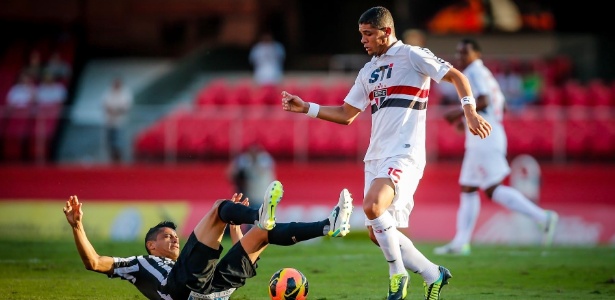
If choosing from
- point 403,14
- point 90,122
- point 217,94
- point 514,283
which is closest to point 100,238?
point 90,122

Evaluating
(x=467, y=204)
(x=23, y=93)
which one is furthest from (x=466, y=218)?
(x=23, y=93)

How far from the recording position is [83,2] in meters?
31.8

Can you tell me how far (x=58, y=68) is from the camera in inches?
1121

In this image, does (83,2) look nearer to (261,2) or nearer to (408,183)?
(261,2)

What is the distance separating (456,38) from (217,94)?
7438 millimetres

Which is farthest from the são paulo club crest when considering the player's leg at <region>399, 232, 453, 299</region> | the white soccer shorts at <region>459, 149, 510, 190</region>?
the white soccer shorts at <region>459, 149, 510, 190</region>

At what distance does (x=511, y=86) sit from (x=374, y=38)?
17.2 meters

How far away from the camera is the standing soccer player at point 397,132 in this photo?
9.59 m

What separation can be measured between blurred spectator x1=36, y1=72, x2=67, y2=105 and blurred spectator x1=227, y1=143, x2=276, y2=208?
6.63m

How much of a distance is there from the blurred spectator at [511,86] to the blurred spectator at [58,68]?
11.7 meters

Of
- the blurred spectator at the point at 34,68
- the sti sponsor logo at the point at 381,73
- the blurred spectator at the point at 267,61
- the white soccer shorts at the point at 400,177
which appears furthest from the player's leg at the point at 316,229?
the blurred spectator at the point at 34,68

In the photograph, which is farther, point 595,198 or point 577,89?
point 577,89

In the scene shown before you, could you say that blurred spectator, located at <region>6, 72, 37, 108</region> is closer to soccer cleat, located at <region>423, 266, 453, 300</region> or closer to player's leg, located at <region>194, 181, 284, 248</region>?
player's leg, located at <region>194, 181, 284, 248</region>

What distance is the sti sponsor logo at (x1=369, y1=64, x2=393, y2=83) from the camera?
997cm
